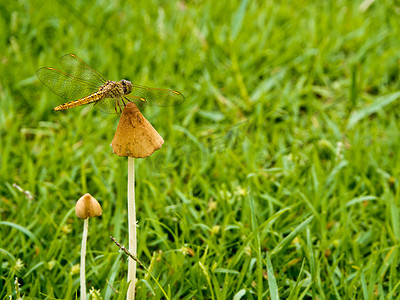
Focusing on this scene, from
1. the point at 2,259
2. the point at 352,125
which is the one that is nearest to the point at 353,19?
the point at 352,125

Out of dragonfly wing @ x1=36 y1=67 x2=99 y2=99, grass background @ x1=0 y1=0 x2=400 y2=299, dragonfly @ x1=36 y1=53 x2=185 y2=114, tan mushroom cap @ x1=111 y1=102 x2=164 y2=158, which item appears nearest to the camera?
tan mushroom cap @ x1=111 y1=102 x2=164 y2=158

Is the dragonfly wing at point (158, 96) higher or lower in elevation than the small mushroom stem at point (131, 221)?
higher

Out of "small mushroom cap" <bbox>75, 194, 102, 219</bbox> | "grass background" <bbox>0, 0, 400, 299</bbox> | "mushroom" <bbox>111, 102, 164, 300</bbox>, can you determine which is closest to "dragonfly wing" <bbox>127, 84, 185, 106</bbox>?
"mushroom" <bbox>111, 102, 164, 300</bbox>

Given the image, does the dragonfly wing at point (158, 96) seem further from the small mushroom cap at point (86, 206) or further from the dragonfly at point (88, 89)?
the small mushroom cap at point (86, 206)

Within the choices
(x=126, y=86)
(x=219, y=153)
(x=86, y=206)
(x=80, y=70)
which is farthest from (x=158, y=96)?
(x=219, y=153)

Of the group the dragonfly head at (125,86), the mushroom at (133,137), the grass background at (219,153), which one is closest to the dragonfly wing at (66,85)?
the dragonfly head at (125,86)

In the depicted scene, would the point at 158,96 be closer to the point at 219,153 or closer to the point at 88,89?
the point at 88,89

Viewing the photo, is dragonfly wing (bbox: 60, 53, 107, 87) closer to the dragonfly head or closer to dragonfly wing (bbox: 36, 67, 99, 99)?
dragonfly wing (bbox: 36, 67, 99, 99)
